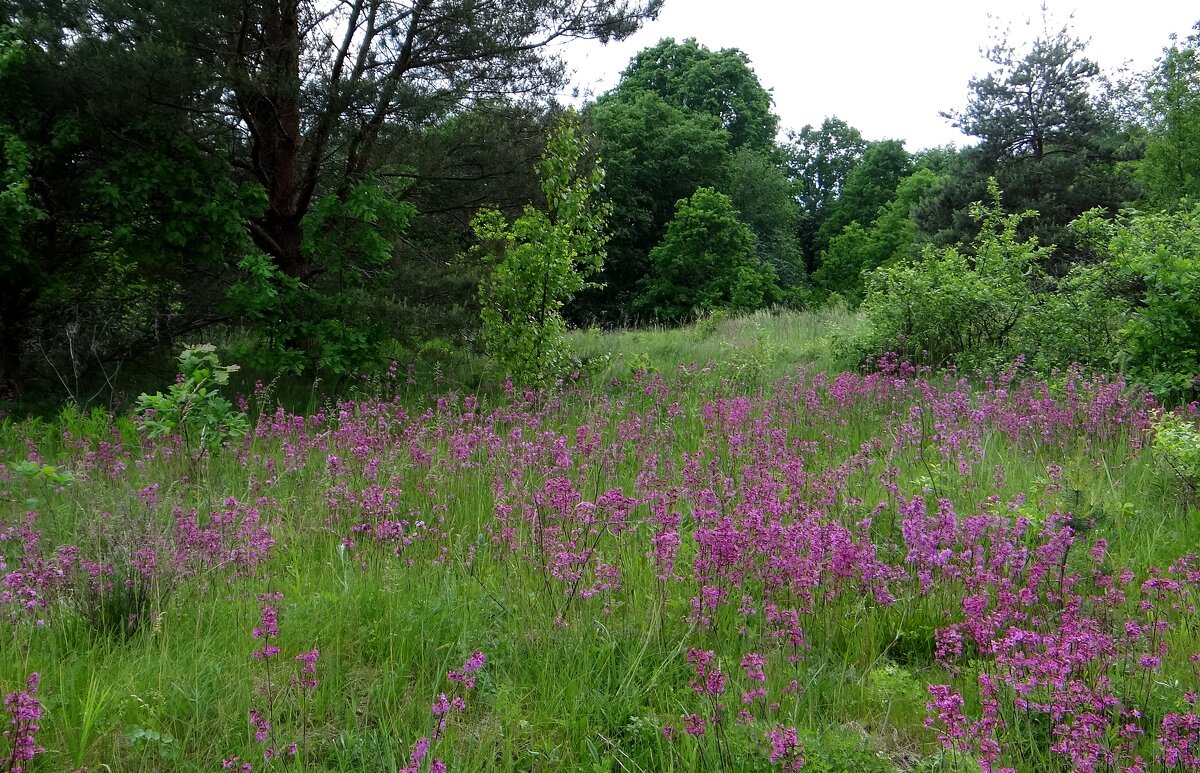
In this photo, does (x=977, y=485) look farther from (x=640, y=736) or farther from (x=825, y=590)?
(x=640, y=736)

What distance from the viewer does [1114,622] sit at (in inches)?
118

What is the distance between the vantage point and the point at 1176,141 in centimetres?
2245

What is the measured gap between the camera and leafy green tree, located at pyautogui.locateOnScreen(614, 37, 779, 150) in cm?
3947

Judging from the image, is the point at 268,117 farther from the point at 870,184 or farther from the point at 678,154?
the point at 870,184

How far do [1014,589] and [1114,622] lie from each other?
38 cm

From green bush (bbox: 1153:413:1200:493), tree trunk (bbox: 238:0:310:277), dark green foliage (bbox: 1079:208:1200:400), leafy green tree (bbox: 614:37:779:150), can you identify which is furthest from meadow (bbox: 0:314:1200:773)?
leafy green tree (bbox: 614:37:779:150)

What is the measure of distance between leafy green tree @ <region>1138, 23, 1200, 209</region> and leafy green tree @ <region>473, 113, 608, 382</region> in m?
21.2

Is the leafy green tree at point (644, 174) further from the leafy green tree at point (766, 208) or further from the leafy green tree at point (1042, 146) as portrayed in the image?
the leafy green tree at point (1042, 146)

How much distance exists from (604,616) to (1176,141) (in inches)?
1074

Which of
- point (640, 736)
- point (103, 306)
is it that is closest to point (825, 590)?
point (640, 736)

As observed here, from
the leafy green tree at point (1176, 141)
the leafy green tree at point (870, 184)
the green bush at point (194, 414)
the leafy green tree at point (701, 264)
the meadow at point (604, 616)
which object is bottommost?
the meadow at point (604, 616)

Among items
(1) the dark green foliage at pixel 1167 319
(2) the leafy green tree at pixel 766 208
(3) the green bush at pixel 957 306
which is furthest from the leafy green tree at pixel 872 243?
(1) the dark green foliage at pixel 1167 319

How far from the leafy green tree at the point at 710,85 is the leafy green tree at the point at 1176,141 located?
19216 mm

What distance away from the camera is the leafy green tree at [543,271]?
848cm
